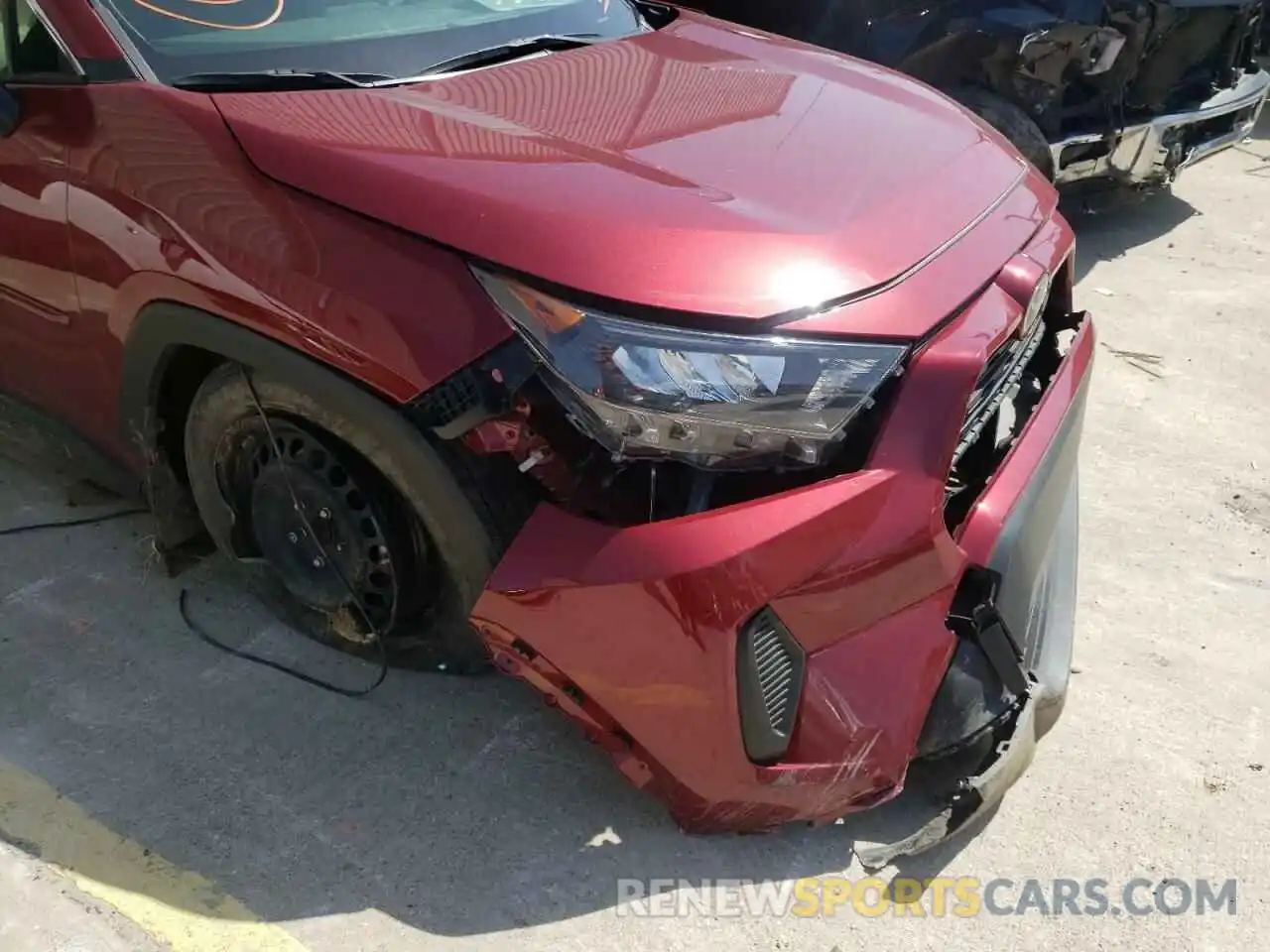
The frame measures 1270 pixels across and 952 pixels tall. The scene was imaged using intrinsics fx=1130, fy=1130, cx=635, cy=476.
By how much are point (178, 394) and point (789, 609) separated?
59.1 inches

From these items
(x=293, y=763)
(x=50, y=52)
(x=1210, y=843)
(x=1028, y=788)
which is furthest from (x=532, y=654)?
(x=50, y=52)

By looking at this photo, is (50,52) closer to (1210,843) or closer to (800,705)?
(800,705)

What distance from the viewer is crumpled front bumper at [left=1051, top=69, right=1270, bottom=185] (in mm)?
4902

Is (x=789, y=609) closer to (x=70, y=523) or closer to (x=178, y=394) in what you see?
(x=178, y=394)

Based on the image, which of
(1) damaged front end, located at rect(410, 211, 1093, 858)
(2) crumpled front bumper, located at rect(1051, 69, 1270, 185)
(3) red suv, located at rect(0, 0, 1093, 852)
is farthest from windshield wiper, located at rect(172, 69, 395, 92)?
(2) crumpled front bumper, located at rect(1051, 69, 1270, 185)

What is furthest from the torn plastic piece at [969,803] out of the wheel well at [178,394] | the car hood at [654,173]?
the wheel well at [178,394]

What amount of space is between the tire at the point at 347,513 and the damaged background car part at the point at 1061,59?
3.45 metres

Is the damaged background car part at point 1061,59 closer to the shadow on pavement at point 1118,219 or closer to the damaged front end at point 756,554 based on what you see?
the shadow on pavement at point 1118,219

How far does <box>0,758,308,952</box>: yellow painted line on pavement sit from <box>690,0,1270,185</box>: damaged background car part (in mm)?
4117

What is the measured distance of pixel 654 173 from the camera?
2.09 m

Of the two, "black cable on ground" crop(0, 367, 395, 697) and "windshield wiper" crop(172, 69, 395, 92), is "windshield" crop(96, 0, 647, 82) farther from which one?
"black cable on ground" crop(0, 367, 395, 697)

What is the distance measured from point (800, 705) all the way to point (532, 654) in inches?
18.8

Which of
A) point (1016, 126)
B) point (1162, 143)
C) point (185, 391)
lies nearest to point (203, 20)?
point (185, 391)

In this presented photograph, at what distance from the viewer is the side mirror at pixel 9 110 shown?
249cm
